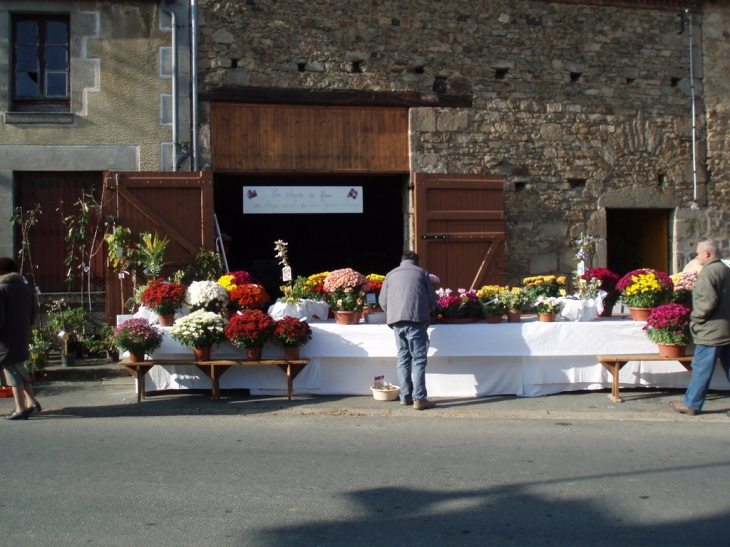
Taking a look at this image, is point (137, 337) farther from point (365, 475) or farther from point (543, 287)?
point (543, 287)

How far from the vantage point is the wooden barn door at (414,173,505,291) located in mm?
11273

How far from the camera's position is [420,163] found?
1156 cm

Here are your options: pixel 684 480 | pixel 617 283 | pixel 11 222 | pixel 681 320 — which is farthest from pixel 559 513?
pixel 11 222

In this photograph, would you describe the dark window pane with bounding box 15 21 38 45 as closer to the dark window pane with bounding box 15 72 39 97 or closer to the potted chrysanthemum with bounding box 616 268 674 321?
the dark window pane with bounding box 15 72 39 97

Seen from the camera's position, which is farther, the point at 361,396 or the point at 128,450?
the point at 361,396

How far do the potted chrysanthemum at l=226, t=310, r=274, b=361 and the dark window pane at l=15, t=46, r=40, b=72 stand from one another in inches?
222

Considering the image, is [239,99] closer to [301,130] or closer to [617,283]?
[301,130]

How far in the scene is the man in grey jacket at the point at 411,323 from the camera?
7.61 m

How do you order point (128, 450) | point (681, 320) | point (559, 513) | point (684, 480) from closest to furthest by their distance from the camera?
point (559, 513) → point (684, 480) → point (128, 450) → point (681, 320)

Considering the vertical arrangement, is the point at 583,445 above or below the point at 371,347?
below

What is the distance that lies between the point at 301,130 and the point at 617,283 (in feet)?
16.9

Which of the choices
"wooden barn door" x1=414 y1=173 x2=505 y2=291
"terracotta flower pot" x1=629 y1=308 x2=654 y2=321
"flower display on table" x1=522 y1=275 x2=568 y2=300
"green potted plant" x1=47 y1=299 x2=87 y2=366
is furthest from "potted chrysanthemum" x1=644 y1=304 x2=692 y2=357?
"green potted plant" x1=47 y1=299 x2=87 y2=366

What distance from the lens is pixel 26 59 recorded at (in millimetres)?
10805

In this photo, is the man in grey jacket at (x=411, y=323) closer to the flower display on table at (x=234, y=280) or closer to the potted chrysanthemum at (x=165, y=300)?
the flower display on table at (x=234, y=280)
